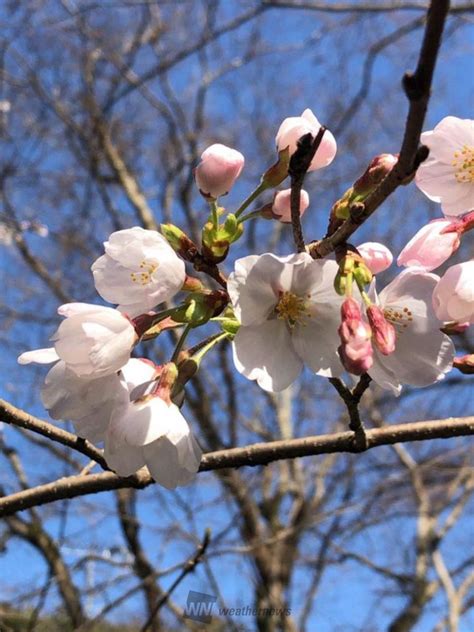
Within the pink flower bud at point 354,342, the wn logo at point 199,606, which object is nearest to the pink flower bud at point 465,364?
the pink flower bud at point 354,342

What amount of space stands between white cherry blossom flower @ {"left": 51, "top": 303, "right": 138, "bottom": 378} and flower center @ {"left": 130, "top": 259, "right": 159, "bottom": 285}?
0.06 m

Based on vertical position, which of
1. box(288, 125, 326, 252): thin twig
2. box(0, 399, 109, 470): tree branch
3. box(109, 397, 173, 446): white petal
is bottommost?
box(109, 397, 173, 446): white petal

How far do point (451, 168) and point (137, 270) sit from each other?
0.47 m

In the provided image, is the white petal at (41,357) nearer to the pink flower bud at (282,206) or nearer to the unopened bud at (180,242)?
the unopened bud at (180,242)

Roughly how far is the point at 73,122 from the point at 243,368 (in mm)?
6190

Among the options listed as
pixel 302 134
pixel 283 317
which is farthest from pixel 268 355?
pixel 302 134

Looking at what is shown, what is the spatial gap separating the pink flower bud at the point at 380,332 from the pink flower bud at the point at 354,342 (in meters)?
0.03

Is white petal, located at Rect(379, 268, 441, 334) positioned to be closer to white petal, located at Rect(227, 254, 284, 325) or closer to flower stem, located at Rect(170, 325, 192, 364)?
white petal, located at Rect(227, 254, 284, 325)

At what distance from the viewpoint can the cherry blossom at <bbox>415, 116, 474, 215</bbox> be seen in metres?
0.97

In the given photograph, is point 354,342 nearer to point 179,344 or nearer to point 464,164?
point 179,344

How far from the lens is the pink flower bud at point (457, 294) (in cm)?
78

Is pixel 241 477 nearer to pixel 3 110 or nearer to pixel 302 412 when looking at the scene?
pixel 302 412

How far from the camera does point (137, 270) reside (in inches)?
33.4

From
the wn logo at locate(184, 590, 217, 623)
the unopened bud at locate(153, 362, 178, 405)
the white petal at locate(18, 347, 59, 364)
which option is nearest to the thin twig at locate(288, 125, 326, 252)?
the unopened bud at locate(153, 362, 178, 405)
